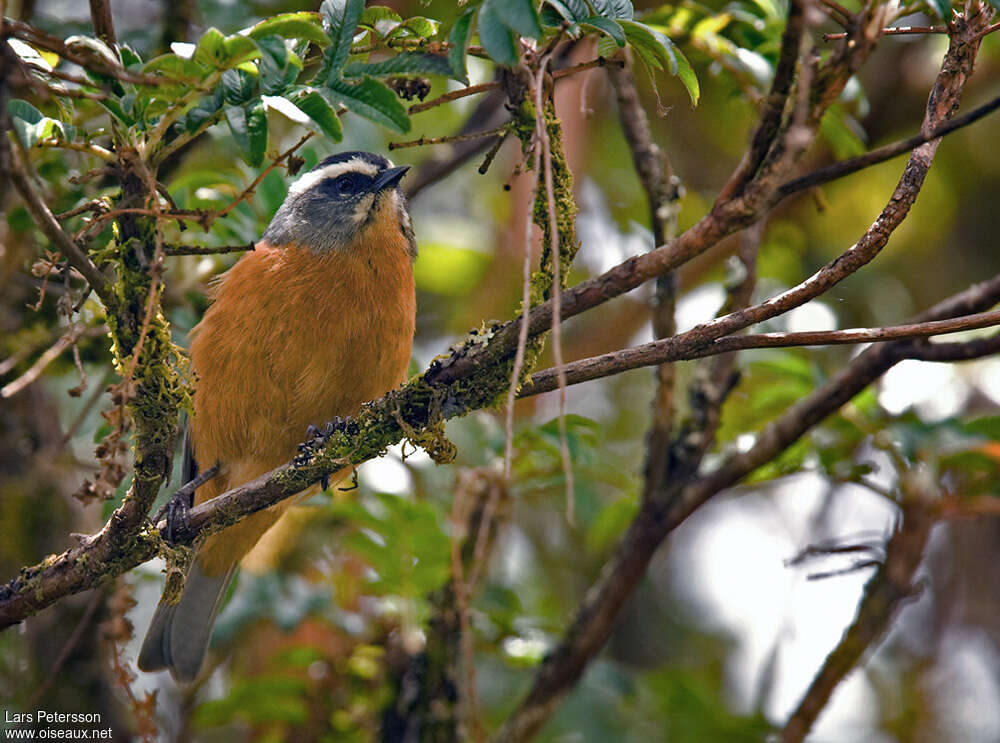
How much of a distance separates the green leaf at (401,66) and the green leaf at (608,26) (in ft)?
1.23

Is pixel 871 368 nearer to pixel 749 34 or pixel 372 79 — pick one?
pixel 749 34

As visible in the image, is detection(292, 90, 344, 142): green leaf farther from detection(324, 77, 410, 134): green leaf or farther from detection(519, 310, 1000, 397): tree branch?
detection(519, 310, 1000, 397): tree branch

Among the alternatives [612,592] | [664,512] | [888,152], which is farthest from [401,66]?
[612,592]

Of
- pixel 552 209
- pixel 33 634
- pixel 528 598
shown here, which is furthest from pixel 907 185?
pixel 33 634

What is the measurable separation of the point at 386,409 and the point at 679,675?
2398 millimetres

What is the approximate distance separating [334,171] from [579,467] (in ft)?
5.90

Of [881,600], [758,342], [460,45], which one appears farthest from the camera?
[881,600]

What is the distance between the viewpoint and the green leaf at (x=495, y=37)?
2336 mm

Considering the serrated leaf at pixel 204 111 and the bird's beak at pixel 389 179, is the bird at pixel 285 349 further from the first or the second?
the serrated leaf at pixel 204 111

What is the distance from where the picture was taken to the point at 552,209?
2496mm

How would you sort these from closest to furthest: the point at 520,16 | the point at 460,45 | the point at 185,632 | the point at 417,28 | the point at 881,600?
1. the point at 520,16
2. the point at 460,45
3. the point at 417,28
4. the point at 881,600
5. the point at 185,632

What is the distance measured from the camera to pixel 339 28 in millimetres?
2607

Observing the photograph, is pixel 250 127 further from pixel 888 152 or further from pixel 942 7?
pixel 942 7

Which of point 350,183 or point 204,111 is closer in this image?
point 204,111
